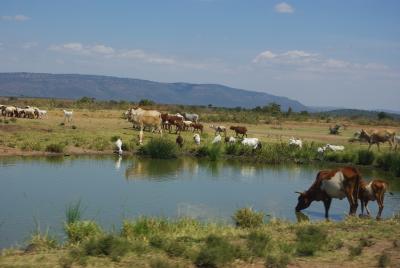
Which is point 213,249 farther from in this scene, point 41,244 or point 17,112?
point 17,112

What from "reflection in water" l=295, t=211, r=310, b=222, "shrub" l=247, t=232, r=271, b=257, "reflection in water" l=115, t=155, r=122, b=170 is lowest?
"reflection in water" l=115, t=155, r=122, b=170

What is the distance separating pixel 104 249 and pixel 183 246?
1.36 metres

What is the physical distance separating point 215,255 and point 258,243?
128 cm

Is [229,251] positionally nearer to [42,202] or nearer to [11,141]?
[42,202]

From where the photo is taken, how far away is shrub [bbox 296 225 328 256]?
10555 mm

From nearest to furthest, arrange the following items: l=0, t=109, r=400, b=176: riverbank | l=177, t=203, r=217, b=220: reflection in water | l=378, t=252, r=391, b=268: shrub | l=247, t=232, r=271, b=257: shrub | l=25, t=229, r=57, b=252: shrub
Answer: l=378, t=252, r=391, b=268: shrub < l=247, t=232, r=271, b=257: shrub < l=25, t=229, r=57, b=252: shrub < l=177, t=203, r=217, b=220: reflection in water < l=0, t=109, r=400, b=176: riverbank

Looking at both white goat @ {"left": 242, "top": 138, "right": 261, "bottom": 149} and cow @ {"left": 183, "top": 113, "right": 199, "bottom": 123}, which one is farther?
cow @ {"left": 183, "top": 113, "right": 199, "bottom": 123}

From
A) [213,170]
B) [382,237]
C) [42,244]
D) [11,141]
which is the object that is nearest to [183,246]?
[42,244]

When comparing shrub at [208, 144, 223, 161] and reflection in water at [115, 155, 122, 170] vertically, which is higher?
shrub at [208, 144, 223, 161]

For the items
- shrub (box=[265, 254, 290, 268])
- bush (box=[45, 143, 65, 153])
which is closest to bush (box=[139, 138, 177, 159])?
bush (box=[45, 143, 65, 153])

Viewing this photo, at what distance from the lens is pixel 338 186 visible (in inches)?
670

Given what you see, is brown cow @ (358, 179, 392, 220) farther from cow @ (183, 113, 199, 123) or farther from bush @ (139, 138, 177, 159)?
cow @ (183, 113, 199, 123)

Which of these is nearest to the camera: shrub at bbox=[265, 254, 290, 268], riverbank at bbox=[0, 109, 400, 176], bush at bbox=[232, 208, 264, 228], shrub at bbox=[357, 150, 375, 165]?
shrub at bbox=[265, 254, 290, 268]

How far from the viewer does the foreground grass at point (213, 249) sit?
372 inches
